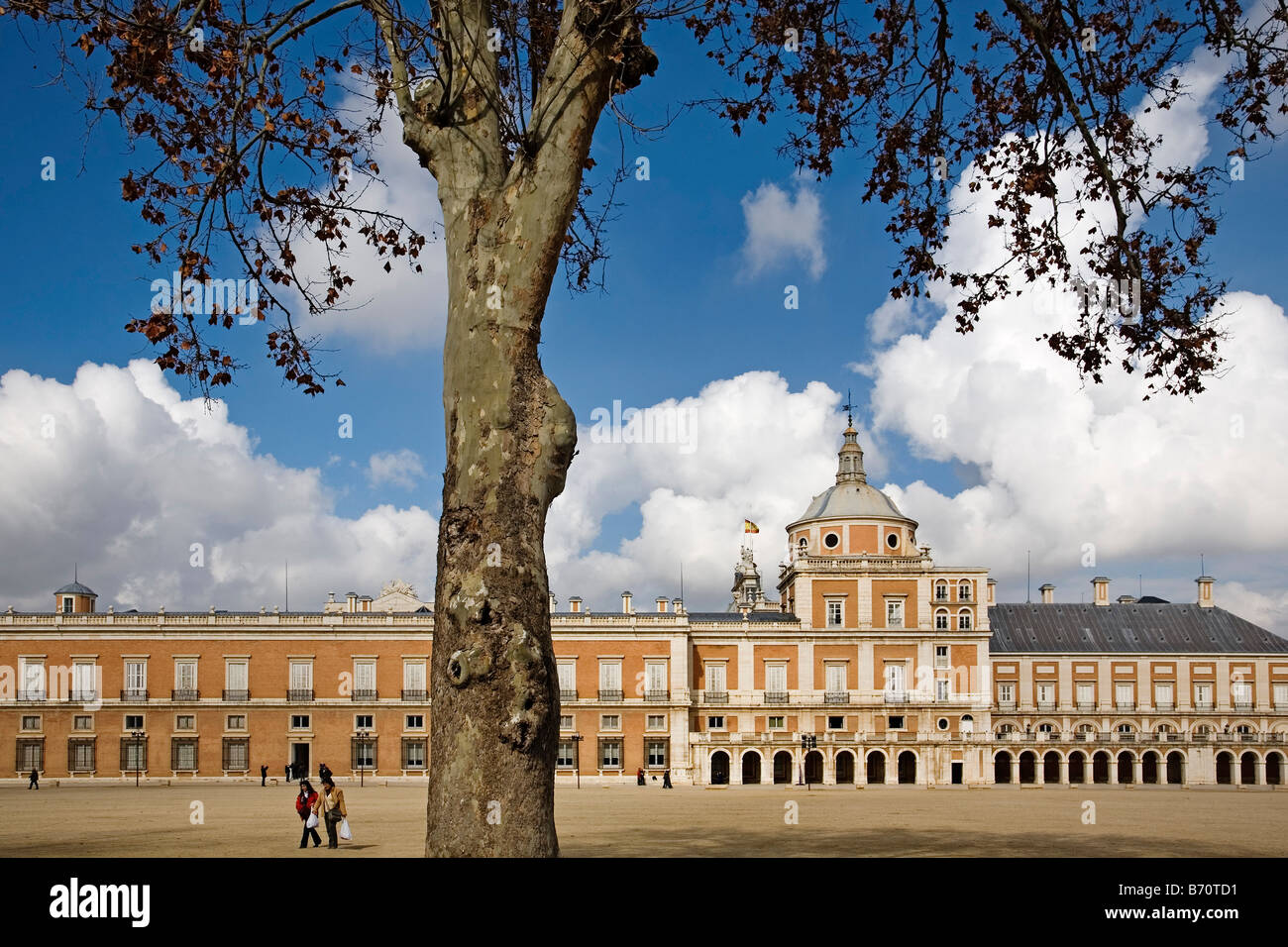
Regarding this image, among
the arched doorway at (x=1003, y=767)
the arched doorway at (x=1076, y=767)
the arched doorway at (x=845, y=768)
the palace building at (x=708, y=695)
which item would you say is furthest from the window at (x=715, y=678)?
the arched doorway at (x=1076, y=767)

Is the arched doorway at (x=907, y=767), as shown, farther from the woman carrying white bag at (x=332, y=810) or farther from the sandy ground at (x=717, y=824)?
the woman carrying white bag at (x=332, y=810)

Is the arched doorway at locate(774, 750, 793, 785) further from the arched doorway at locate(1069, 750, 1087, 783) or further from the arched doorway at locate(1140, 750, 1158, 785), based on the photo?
the arched doorway at locate(1140, 750, 1158, 785)

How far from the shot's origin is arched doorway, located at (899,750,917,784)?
181 feet

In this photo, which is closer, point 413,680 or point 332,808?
point 332,808

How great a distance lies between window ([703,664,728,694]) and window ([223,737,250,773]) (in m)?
21.1

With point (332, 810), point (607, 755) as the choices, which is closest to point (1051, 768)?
point (607, 755)

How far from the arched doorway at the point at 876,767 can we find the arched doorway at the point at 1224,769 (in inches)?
768

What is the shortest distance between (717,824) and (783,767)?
31.6m

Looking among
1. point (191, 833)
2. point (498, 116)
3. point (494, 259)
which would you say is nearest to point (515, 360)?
point (494, 259)

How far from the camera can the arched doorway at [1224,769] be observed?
61219 millimetres

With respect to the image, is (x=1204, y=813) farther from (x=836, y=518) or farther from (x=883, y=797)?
(x=836, y=518)

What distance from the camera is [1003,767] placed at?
6222 cm

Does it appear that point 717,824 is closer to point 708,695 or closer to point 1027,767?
point 708,695

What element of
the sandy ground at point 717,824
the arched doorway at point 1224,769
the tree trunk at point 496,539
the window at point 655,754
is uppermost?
the tree trunk at point 496,539
